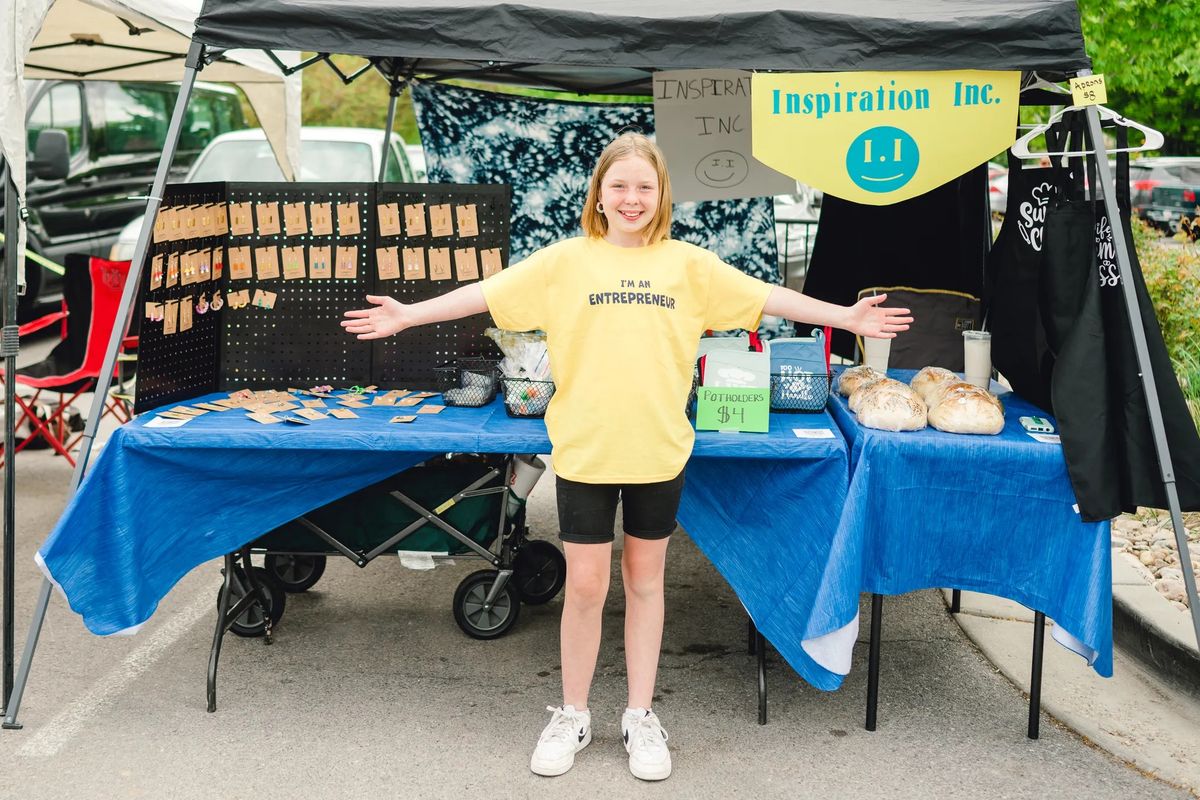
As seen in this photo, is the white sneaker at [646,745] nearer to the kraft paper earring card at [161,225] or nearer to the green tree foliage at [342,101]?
the kraft paper earring card at [161,225]

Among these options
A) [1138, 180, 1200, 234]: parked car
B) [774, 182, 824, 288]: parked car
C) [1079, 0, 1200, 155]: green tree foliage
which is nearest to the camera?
[774, 182, 824, 288]: parked car

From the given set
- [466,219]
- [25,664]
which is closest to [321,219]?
[466,219]

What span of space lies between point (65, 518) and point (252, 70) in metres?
4.19

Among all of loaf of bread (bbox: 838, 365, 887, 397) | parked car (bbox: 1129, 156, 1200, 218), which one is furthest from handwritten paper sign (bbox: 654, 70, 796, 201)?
parked car (bbox: 1129, 156, 1200, 218)

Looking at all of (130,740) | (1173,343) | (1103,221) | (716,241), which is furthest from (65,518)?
(1173,343)

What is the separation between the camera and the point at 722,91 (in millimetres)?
5629

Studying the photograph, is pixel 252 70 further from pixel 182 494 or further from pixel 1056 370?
pixel 1056 370

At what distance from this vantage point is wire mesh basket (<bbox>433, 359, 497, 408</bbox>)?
4.09 meters

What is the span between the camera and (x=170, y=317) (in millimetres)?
4117

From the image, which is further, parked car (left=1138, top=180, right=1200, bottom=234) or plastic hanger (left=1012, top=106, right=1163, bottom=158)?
parked car (left=1138, top=180, right=1200, bottom=234)

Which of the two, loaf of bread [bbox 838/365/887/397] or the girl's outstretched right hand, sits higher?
the girl's outstretched right hand

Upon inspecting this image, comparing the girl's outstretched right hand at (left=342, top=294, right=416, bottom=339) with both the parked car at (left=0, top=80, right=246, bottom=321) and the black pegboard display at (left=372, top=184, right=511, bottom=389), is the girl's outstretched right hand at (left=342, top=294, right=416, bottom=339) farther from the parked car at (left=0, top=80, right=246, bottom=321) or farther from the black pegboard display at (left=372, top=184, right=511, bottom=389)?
the parked car at (left=0, top=80, right=246, bottom=321)

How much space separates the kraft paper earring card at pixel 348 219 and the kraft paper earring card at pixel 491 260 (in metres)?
0.49

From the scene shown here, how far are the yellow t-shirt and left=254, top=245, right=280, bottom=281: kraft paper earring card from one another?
1501mm
